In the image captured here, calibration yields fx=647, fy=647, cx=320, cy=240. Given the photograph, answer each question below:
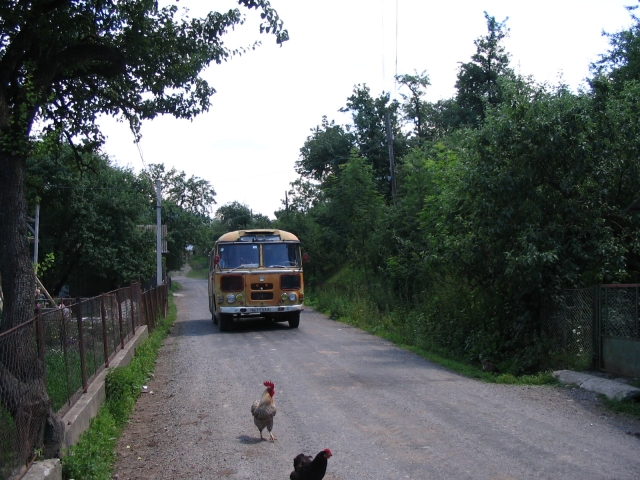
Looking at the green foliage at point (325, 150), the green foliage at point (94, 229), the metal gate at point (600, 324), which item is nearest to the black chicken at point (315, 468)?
the metal gate at point (600, 324)

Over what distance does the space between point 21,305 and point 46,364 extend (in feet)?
3.95

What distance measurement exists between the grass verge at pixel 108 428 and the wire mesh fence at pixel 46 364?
0.36m

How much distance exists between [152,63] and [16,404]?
4.60 m

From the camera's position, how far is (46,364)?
22.5 ft

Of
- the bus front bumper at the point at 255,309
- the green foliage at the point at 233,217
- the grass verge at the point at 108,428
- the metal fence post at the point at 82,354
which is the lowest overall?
the grass verge at the point at 108,428

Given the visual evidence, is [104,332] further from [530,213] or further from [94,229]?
[94,229]

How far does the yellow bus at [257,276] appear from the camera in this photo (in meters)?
19.9

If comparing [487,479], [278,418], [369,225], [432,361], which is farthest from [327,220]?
[487,479]

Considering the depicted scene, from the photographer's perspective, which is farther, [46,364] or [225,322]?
[225,322]

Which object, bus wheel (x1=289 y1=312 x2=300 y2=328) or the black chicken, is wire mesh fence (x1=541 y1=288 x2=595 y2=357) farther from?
bus wheel (x1=289 y1=312 x2=300 y2=328)

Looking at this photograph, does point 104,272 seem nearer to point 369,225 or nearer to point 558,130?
point 369,225

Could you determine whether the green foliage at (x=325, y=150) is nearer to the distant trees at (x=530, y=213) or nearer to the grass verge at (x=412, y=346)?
the grass verge at (x=412, y=346)

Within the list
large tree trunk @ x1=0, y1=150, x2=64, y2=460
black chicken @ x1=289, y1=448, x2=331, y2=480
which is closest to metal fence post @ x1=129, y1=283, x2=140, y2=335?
large tree trunk @ x1=0, y1=150, x2=64, y2=460

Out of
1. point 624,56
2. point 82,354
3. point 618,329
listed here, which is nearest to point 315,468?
point 82,354
